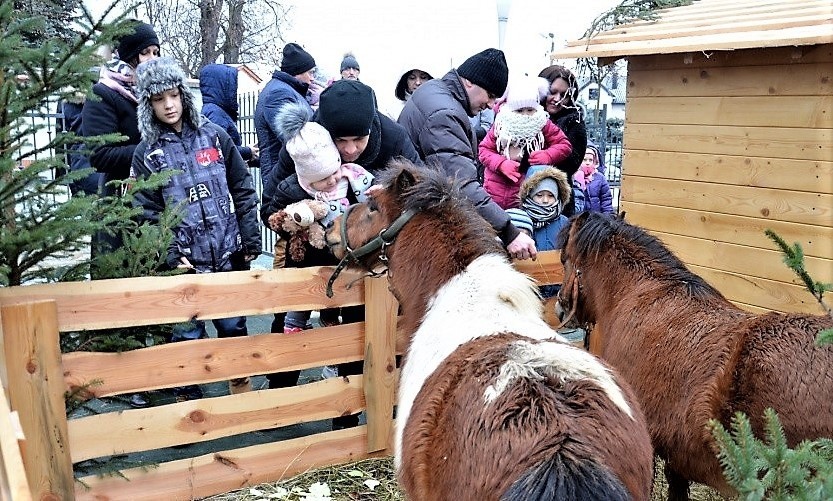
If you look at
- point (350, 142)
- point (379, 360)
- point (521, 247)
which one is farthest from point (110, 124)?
point (521, 247)

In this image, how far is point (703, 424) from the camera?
3.24 meters

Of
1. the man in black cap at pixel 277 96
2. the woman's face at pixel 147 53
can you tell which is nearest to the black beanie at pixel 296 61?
the man in black cap at pixel 277 96

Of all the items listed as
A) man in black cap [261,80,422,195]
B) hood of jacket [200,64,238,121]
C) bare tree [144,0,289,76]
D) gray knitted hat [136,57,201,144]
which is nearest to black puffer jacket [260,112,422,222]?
man in black cap [261,80,422,195]

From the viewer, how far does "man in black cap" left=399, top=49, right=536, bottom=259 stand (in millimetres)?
4301

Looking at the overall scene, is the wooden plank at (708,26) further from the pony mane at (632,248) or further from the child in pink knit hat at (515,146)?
the pony mane at (632,248)

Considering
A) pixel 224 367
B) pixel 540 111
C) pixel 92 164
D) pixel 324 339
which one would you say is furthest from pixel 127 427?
pixel 540 111

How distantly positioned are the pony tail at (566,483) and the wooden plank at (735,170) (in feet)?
10.9

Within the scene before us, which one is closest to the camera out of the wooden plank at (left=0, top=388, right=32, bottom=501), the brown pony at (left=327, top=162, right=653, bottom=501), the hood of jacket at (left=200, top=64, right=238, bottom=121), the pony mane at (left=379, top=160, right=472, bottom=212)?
the wooden plank at (left=0, top=388, right=32, bottom=501)

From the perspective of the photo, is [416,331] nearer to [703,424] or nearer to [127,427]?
[703,424]

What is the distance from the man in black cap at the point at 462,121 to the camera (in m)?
4.30

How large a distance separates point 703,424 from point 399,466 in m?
1.46

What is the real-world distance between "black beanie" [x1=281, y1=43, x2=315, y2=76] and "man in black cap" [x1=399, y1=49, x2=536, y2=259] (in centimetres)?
201

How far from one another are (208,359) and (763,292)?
11.8 ft

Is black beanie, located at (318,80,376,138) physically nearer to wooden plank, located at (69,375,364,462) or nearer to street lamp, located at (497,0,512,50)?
wooden plank, located at (69,375,364,462)
